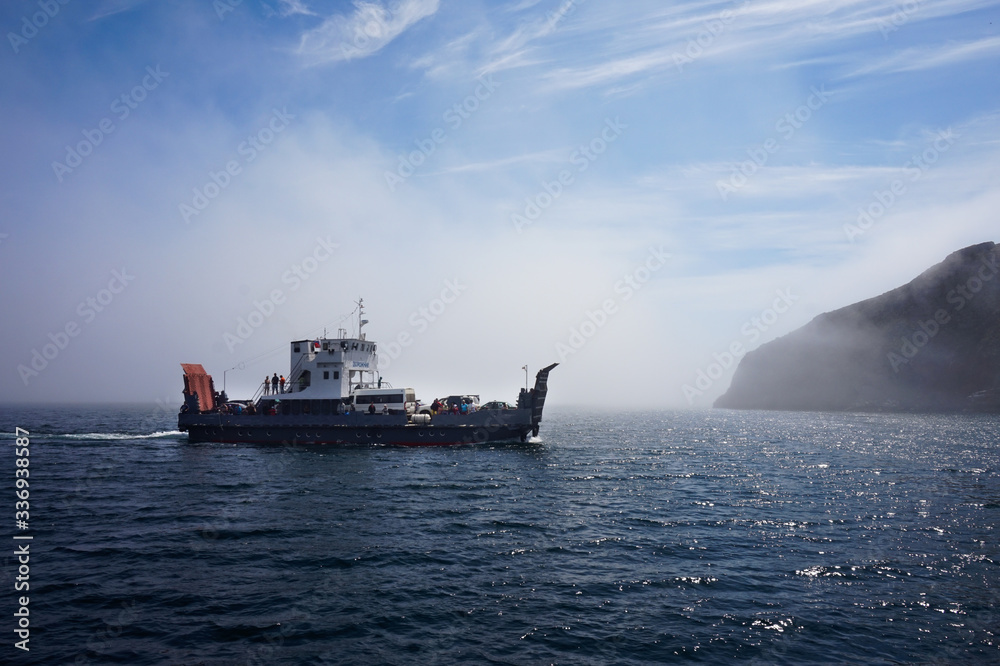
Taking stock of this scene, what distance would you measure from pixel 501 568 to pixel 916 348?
167 meters

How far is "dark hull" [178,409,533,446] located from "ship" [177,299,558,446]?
0.09 m

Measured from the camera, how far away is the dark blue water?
1202 cm

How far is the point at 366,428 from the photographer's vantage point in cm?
4622

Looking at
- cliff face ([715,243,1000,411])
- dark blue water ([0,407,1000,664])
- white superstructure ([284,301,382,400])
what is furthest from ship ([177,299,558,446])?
cliff face ([715,243,1000,411])

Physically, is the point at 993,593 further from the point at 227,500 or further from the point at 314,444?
the point at 314,444

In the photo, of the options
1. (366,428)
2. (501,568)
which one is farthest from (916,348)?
(501,568)

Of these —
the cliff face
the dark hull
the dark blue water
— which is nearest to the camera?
the dark blue water

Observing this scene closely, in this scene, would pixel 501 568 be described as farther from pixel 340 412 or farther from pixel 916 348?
pixel 916 348

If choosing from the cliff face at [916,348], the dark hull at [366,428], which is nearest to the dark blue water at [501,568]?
the dark hull at [366,428]

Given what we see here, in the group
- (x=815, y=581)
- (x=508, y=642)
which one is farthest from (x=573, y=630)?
(x=815, y=581)

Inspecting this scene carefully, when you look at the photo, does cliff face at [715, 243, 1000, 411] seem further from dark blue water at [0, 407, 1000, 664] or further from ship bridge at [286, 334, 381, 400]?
ship bridge at [286, 334, 381, 400]

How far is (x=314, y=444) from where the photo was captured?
47.5 metres

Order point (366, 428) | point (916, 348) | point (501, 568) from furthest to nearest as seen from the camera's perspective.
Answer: point (916, 348), point (366, 428), point (501, 568)

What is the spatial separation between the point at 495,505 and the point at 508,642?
1360 cm
